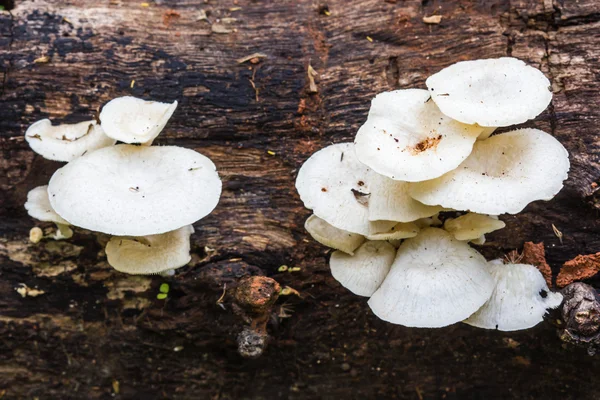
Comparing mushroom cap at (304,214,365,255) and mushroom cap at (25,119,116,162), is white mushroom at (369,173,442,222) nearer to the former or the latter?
mushroom cap at (304,214,365,255)

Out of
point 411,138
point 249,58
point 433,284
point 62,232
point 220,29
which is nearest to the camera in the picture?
point 433,284

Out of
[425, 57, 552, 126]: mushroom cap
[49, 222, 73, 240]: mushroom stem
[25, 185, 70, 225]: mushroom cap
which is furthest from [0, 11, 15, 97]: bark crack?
[425, 57, 552, 126]: mushroom cap

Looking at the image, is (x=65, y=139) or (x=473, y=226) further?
(x=65, y=139)

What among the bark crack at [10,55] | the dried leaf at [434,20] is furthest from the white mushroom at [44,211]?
the dried leaf at [434,20]

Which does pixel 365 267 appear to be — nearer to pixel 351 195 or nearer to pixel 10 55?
pixel 351 195

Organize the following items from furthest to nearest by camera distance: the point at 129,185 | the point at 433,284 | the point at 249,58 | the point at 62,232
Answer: the point at 249,58 < the point at 62,232 < the point at 129,185 < the point at 433,284

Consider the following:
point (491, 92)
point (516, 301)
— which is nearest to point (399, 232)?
point (516, 301)

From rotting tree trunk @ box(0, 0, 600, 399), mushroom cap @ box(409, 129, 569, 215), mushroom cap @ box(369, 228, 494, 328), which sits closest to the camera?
mushroom cap @ box(409, 129, 569, 215)
